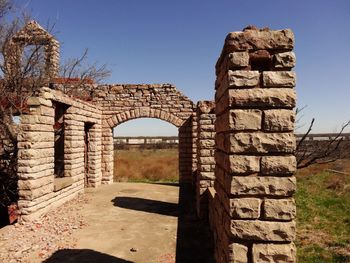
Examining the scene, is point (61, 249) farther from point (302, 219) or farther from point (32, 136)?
point (302, 219)

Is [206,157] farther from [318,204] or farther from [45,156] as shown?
[318,204]

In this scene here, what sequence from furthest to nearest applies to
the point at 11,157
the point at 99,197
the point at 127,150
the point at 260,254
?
1. the point at 127,150
2. the point at 99,197
3. the point at 11,157
4. the point at 260,254

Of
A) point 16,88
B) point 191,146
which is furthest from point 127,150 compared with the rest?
point 16,88

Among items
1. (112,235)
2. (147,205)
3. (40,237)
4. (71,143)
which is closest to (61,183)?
(71,143)

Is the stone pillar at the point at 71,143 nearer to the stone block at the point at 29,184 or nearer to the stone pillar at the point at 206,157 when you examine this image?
the stone block at the point at 29,184

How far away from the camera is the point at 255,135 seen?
2.53m

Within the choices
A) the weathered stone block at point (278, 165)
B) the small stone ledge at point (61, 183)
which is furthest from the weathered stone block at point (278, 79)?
the small stone ledge at point (61, 183)

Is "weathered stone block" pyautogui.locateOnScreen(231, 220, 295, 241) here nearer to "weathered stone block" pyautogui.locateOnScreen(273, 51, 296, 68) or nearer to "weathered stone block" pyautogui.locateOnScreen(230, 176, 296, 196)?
"weathered stone block" pyautogui.locateOnScreen(230, 176, 296, 196)

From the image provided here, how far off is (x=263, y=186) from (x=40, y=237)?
435cm

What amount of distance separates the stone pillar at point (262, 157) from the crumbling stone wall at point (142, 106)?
29.4ft

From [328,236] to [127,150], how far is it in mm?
19455

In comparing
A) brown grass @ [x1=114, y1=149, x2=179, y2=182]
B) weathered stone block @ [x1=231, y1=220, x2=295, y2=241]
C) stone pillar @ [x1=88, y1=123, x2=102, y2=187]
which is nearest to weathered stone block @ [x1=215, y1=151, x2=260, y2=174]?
weathered stone block @ [x1=231, y1=220, x2=295, y2=241]

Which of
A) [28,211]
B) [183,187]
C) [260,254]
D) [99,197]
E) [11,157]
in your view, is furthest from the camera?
[183,187]

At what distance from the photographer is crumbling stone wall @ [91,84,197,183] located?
11.6m
